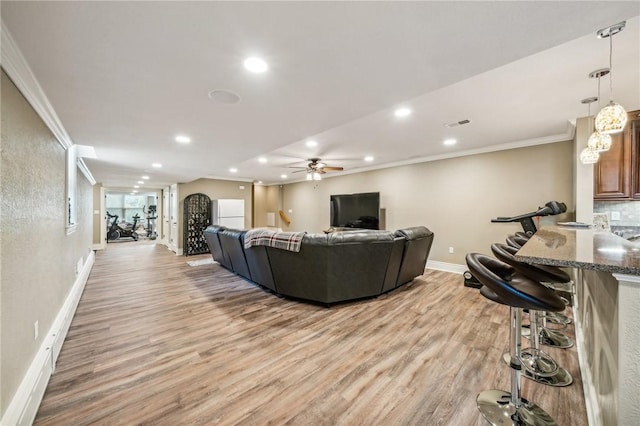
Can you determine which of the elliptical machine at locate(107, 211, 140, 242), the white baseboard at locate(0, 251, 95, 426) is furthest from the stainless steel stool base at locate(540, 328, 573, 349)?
the elliptical machine at locate(107, 211, 140, 242)

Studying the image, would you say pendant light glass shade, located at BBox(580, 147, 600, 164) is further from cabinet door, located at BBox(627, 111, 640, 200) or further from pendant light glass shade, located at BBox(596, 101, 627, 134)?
pendant light glass shade, located at BBox(596, 101, 627, 134)

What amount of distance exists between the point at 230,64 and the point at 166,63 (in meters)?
0.41

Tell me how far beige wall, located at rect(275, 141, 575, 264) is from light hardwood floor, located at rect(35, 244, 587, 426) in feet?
5.34

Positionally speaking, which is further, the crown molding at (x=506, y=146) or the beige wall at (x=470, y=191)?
the beige wall at (x=470, y=191)

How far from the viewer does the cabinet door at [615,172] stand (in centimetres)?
296

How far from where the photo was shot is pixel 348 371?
1983 millimetres

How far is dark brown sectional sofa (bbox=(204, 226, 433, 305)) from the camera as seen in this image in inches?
122

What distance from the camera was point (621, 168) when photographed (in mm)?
2990

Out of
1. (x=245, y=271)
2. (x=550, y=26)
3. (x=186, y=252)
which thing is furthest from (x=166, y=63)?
(x=186, y=252)

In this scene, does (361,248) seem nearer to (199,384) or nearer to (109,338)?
(199,384)

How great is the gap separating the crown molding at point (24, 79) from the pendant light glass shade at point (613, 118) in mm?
3722

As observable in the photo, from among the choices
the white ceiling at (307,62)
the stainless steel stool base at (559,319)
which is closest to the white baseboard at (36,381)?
the white ceiling at (307,62)

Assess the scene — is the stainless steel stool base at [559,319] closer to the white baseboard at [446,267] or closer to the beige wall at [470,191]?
the beige wall at [470,191]

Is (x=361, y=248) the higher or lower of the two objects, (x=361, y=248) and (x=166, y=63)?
the lower
